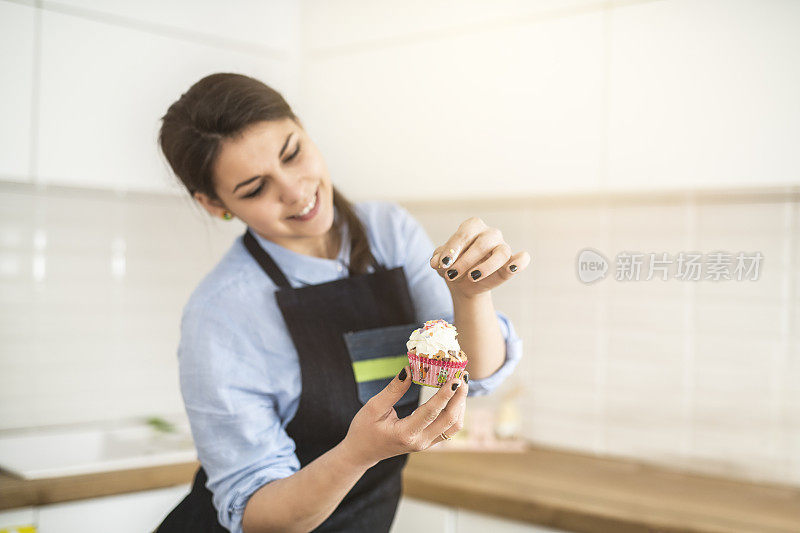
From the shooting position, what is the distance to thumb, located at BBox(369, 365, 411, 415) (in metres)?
0.56

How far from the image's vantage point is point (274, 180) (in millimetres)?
711

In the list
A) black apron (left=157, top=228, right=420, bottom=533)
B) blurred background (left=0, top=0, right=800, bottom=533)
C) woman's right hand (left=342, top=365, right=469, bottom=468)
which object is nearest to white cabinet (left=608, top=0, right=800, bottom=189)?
blurred background (left=0, top=0, right=800, bottom=533)

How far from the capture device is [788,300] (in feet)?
4.95

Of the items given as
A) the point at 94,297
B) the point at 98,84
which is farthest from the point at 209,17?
the point at 94,297

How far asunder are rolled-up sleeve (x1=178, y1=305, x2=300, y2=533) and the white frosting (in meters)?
0.23

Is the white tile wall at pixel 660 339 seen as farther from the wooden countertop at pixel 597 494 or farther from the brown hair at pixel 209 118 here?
the brown hair at pixel 209 118

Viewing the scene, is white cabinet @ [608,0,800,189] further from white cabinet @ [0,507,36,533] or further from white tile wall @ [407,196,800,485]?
white cabinet @ [0,507,36,533]

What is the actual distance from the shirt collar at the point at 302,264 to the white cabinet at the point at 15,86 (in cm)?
A: 75

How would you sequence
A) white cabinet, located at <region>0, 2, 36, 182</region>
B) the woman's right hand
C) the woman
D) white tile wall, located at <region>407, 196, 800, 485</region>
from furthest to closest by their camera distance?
1. white tile wall, located at <region>407, 196, 800, 485</region>
2. white cabinet, located at <region>0, 2, 36, 182</region>
3. the woman
4. the woman's right hand

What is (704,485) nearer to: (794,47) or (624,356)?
(624,356)

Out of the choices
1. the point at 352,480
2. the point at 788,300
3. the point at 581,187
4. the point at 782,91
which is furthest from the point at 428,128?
the point at 352,480

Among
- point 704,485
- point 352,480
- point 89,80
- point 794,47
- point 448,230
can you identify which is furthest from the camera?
point 448,230

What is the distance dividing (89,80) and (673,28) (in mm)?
1041

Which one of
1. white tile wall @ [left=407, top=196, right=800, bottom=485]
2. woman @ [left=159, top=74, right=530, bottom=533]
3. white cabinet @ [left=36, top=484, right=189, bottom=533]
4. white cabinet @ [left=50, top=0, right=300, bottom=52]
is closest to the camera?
woman @ [left=159, top=74, right=530, bottom=533]
